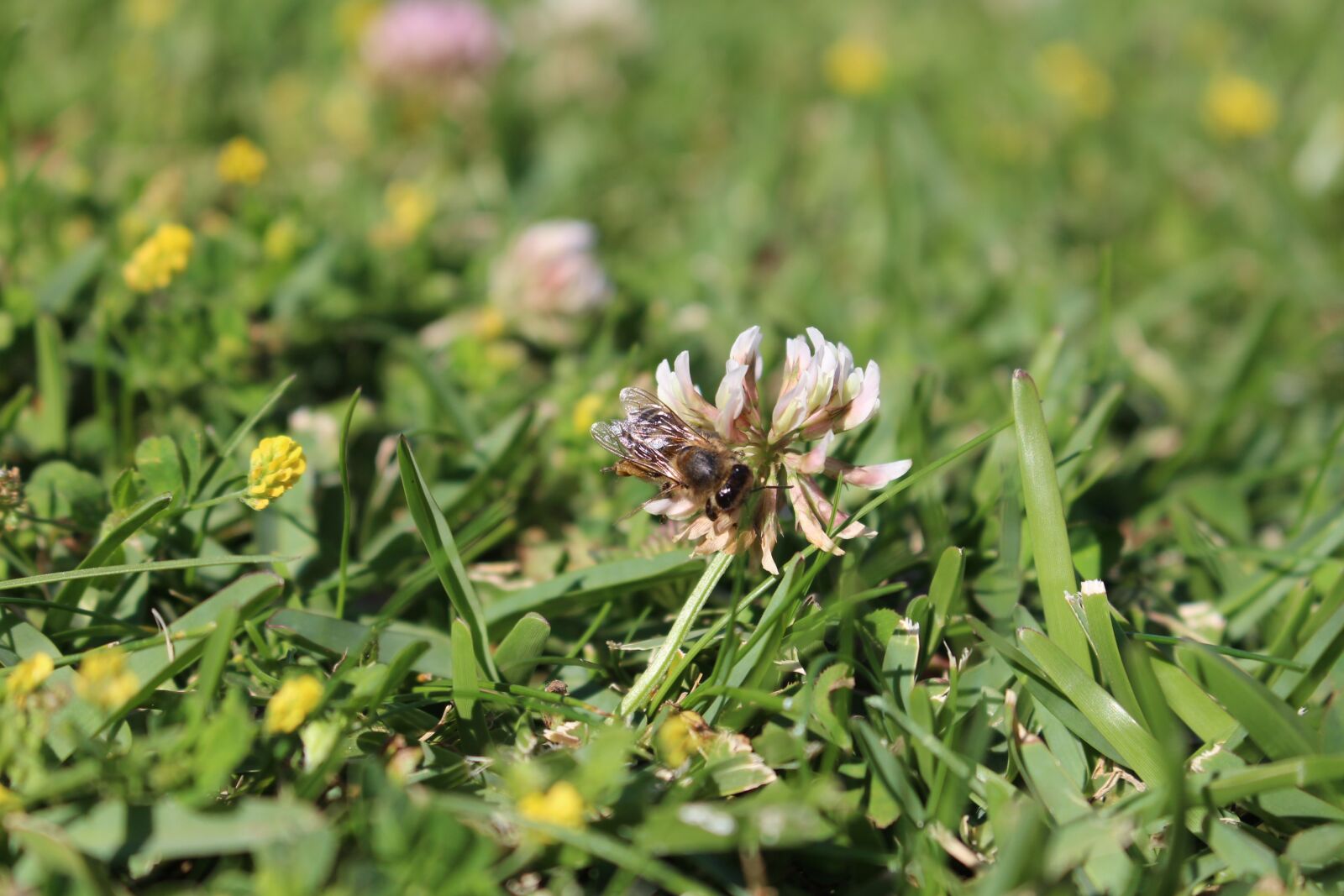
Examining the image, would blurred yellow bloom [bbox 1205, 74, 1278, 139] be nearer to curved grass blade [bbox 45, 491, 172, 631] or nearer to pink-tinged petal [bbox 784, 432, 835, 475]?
pink-tinged petal [bbox 784, 432, 835, 475]

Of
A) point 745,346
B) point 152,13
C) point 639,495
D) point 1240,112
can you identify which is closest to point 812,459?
point 745,346

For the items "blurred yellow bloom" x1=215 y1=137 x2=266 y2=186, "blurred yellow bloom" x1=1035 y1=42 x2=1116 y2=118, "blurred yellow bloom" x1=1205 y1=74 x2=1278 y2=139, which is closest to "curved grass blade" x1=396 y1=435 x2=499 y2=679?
"blurred yellow bloom" x1=215 y1=137 x2=266 y2=186

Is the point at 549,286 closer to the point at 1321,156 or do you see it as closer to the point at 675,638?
the point at 675,638

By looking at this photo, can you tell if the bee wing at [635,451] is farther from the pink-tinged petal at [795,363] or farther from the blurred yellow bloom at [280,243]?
the blurred yellow bloom at [280,243]

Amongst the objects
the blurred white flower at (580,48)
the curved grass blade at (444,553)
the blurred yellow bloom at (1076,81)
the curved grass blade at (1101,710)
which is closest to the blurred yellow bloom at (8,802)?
the curved grass blade at (444,553)

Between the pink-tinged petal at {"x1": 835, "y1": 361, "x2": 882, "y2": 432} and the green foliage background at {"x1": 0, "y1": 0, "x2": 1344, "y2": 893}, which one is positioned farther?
the pink-tinged petal at {"x1": 835, "y1": 361, "x2": 882, "y2": 432}

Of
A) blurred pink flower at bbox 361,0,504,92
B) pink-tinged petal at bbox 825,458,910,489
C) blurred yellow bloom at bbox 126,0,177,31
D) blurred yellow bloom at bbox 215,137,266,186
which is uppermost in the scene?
blurred yellow bloom at bbox 126,0,177,31

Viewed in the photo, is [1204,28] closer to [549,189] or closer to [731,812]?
[549,189]

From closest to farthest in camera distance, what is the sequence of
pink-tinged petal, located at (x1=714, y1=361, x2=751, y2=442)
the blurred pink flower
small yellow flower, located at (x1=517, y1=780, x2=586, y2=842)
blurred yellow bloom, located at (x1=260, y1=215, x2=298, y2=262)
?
small yellow flower, located at (x1=517, y1=780, x2=586, y2=842) < pink-tinged petal, located at (x1=714, y1=361, x2=751, y2=442) < blurred yellow bloom, located at (x1=260, y1=215, x2=298, y2=262) < the blurred pink flower
